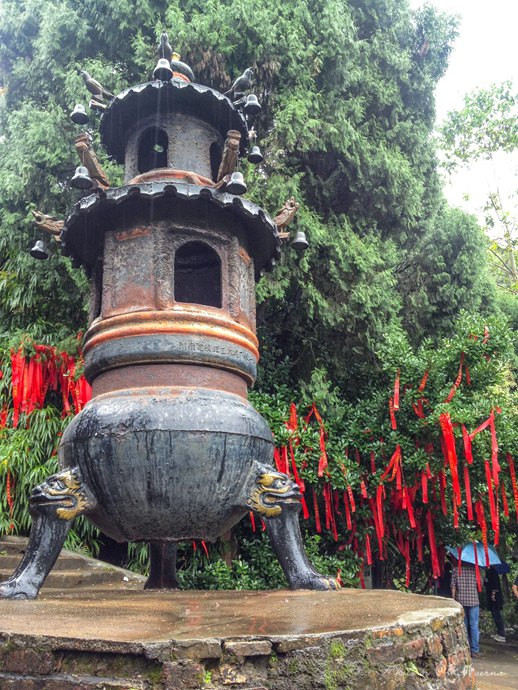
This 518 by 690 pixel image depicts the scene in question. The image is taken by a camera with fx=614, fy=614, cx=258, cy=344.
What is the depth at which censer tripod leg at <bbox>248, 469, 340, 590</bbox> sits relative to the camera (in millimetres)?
3750

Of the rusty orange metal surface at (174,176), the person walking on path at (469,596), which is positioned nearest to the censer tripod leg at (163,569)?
the rusty orange metal surface at (174,176)

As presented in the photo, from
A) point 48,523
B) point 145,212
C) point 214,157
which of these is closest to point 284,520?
point 48,523

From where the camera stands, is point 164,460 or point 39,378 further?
point 39,378

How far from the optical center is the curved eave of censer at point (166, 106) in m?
4.76

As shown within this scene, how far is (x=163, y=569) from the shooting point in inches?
180

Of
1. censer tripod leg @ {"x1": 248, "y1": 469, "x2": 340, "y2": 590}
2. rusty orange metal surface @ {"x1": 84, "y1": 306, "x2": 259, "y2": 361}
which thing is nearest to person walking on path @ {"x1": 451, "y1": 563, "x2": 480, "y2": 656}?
censer tripod leg @ {"x1": 248, "y1": 469, "x2": 340, "y2": 590}

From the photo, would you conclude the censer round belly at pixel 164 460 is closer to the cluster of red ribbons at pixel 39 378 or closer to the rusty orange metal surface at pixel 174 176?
the rusty orange metal surface at pixel 174 176

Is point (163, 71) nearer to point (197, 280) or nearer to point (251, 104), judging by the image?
point (251, 104)

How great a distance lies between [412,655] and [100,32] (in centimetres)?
891

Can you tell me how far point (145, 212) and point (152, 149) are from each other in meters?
1.53

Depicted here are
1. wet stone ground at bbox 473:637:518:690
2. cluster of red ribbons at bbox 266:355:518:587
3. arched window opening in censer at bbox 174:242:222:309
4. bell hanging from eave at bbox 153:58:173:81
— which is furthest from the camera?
cluster of red ribbons at bbox 266:355:518:587

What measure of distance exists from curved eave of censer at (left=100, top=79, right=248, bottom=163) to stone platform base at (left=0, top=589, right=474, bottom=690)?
12.3 feet

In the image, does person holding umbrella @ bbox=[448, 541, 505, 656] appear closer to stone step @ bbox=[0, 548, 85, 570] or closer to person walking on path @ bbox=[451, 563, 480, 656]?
person walking on path @ bbox=[451, 563, 480, 656]

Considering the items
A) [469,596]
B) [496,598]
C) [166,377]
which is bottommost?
[496,598]
